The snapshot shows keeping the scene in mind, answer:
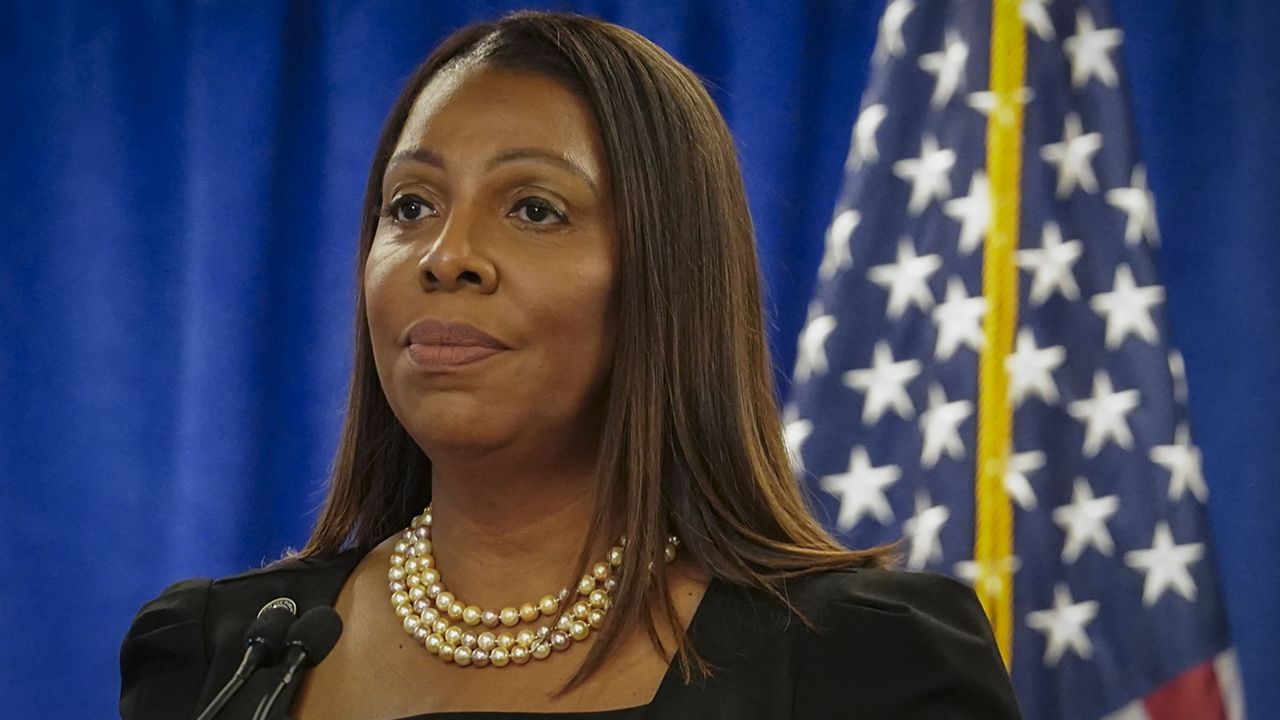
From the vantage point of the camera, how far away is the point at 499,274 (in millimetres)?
1485

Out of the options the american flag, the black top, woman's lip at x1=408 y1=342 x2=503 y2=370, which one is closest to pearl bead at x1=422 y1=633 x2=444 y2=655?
the black top

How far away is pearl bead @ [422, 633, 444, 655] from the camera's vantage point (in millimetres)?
1572

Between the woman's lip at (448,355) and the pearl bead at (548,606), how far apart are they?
0.26m

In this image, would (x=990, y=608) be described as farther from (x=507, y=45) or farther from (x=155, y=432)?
(x=155, y=432)

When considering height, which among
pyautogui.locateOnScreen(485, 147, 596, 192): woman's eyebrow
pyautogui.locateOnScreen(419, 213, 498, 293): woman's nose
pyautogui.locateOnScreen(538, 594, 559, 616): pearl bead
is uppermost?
pyautogui.locateOnScreen(485, 147, 596, 192): woman's eyebrow

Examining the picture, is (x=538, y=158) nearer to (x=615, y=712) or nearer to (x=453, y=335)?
(x=453, y=335)

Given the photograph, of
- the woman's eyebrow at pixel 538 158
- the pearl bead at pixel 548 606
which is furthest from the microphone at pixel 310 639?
the woman's eyebrow at pixel 538 158

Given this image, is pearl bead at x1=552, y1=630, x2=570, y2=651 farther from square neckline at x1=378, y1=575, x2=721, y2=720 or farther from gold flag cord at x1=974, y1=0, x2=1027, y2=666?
gold flag cord at x1=974, y1=0, x2=1027, y2=666

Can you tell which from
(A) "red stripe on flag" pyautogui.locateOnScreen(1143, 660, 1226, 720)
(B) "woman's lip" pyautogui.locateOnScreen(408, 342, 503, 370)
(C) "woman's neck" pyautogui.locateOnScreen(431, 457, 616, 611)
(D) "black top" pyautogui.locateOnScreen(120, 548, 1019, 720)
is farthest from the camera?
(A) "red stripe on flag" pyautogui.locateOnScreen(1143, 660, 1226, 720)

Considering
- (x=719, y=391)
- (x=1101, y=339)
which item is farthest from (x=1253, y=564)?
(x=719, y=391)

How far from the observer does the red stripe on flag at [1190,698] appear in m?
2.22

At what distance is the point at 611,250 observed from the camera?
1.53 m

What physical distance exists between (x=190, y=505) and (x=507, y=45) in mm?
1553

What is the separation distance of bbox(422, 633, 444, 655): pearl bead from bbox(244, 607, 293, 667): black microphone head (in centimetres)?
16
